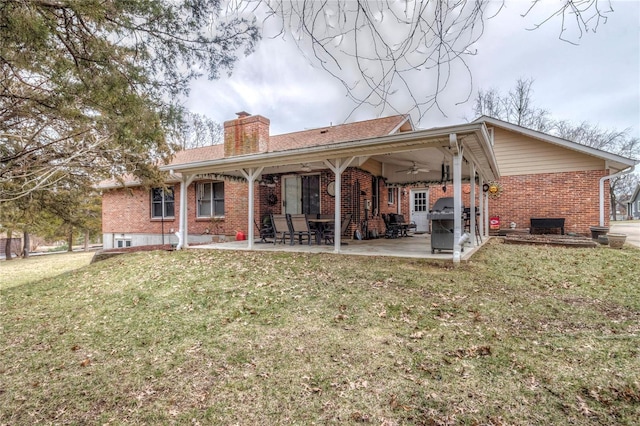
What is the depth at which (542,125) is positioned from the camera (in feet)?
81.9

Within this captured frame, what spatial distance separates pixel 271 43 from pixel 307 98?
72 cm

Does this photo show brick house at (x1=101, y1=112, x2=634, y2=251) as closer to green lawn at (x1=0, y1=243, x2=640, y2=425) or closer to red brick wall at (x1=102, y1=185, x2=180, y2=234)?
red brick wall at (x1=102, y1=185, x2=180, y2=234)

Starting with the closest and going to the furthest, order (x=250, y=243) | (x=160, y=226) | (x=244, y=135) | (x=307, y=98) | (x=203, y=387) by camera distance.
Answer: (x=203, y=387) < (x=307, y=98) < (x=250, y=243) < (x=244, y=135) < (x=160, y=226)

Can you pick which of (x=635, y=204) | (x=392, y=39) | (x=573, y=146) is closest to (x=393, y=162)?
(x=573, y=146)

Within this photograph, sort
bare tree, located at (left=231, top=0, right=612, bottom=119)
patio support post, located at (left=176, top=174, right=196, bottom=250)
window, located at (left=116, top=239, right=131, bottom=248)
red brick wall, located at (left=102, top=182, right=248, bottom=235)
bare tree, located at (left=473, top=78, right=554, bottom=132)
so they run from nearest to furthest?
bare tree, located at (left=231, top=0, right=612, bottom=119) < patio support post, located at (left=176, top=174, right=196, bottom=250) < red brick wall, located at (left=102, top=182, right=248, bottom=235) < window, located at (left=116, top=239, right=131, bottom=248) < bare tree, located at (left=473, top=78, right=554, bottom=132)

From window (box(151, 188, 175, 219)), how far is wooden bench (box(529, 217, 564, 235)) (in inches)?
555

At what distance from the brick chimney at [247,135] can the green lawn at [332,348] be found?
24.3 feet

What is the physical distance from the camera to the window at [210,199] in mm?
13297

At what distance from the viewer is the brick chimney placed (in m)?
12.8

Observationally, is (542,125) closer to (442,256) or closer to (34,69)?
(442,256)

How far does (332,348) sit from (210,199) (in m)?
11.2

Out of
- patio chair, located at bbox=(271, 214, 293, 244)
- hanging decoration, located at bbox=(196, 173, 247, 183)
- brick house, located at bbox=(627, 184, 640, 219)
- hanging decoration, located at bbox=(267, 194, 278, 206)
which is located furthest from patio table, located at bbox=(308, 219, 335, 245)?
brick house, located at bbox=(627, 184, 640, 219)

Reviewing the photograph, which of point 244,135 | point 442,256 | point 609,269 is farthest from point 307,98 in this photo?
point 244,135

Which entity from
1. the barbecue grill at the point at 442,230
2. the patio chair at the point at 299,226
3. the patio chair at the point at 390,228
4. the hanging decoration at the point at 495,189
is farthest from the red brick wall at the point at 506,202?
the barbecue grill at the point at 442,230
